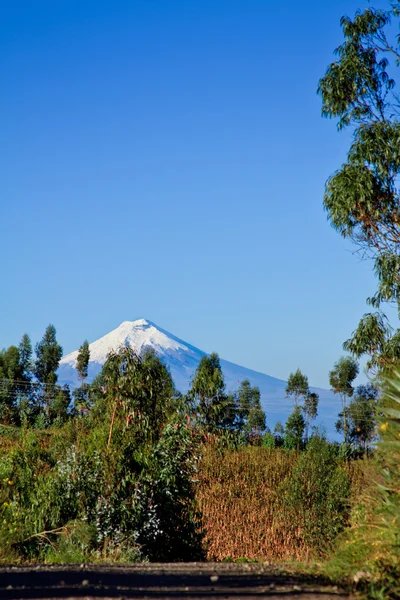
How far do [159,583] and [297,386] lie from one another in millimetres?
54969

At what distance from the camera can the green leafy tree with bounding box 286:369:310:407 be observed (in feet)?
190

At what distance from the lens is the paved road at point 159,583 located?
4160 millimetres

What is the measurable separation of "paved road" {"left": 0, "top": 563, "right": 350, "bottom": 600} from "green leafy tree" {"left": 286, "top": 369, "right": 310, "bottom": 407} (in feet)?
176

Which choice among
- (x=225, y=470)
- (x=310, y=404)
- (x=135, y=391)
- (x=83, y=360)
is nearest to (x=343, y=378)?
(x=310, y=404)

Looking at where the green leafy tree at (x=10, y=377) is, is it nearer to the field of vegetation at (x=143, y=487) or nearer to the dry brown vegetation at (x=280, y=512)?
the dry brown vegetation at (x=280, y=512)

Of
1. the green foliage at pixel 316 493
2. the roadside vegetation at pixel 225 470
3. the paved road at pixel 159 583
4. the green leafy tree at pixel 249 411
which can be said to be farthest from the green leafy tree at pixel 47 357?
the paved road at pixel 159 583

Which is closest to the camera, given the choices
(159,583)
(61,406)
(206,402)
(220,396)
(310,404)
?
(159,583)

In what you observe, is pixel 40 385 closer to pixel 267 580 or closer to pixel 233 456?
pixel 233 456

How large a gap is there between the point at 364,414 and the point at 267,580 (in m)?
53.8

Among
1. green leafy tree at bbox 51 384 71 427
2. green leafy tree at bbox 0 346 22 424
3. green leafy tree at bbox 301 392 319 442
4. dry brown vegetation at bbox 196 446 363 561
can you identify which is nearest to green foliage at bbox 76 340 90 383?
green leafy tree at bbox 51 384 71 427

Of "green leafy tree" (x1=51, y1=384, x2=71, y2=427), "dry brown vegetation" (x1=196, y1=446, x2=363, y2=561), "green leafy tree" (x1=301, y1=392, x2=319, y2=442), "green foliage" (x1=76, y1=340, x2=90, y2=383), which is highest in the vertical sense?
"green foliage" (x1=76, y1=340, x2=90, y2=383)

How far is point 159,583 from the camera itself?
4.52 m

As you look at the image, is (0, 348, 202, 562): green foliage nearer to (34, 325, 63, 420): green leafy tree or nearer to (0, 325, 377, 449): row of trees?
(0, 325, 377, 449): row of trees

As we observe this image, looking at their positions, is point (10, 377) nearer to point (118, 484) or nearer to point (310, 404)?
point (310, 404)
